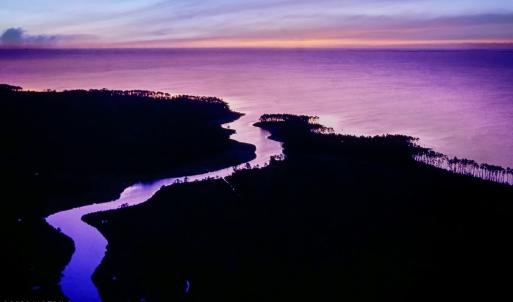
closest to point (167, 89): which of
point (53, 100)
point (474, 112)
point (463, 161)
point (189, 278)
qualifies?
point (53, 100)

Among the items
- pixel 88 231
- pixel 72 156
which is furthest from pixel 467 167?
pixel 72 156

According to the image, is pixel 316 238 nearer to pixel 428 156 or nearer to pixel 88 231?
pixel 88 231

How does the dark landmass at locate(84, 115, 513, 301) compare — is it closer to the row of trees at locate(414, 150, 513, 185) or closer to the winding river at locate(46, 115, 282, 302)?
the winding river at locate(46, 115, 282, 302)

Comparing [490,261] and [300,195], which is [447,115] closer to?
[300,195]

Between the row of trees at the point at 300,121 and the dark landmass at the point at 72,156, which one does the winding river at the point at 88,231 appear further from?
the row of trees at the point at 300,121

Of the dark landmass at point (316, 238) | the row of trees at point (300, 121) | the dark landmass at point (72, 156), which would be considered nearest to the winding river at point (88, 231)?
the dark landmass at point (72, 156)

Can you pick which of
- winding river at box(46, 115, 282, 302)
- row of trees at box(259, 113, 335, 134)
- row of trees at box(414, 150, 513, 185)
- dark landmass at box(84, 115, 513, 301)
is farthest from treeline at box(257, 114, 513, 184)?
winding river at box(46, 115, 282, 302)
